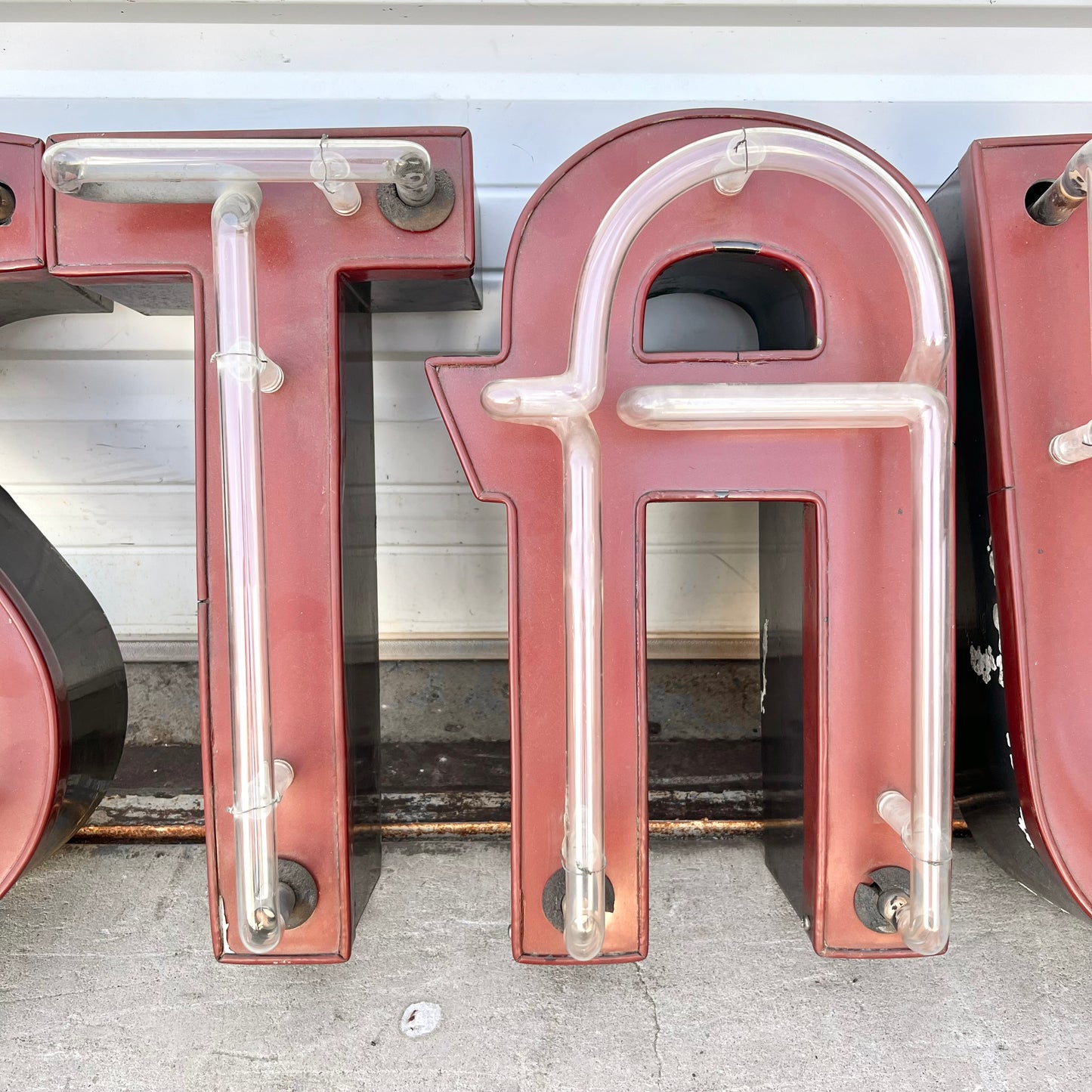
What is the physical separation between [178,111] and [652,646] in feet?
3.90

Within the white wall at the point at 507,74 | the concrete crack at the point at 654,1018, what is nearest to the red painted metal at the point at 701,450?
the white wall at the point at 507,74

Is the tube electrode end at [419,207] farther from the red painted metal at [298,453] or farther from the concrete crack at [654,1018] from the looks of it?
the concrete crack at [654,1018]

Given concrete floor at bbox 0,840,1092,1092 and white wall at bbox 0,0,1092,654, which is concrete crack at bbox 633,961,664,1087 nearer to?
concrete floor at bbox 0,840,1092,1092

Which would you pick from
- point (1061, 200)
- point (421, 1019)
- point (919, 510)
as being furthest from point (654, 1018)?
point (1061, 200)

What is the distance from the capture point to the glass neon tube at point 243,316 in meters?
0.70

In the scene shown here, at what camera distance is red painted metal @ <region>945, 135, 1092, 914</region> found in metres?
0.78

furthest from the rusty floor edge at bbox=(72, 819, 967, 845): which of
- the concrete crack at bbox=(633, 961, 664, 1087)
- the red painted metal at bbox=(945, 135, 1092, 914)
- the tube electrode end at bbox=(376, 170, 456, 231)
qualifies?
the tube electrode end at bbox=(376, 170, 456, 231)

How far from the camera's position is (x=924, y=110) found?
1.00m

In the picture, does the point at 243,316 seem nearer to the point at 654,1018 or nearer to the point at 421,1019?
the point at 421,1019

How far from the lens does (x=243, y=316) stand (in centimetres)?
71

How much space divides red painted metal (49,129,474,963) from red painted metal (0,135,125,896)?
64 millimetres

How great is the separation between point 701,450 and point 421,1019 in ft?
2.90

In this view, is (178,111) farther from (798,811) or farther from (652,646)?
(798,811)

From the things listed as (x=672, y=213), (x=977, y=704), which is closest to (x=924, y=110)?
(x=672, y=213)
